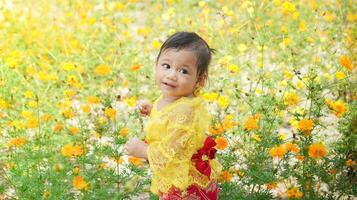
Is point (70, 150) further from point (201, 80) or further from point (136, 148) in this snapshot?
point (201, 80)

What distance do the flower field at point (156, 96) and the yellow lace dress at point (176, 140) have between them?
180 millimetres

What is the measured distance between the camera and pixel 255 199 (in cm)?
279

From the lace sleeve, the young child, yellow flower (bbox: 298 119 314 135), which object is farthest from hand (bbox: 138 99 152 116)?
yellow flower (bbox: 298 119 314 135)

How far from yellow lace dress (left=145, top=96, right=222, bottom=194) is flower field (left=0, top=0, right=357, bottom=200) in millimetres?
180

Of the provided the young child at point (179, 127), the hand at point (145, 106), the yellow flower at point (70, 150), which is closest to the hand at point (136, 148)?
the young child at point (179, 127)

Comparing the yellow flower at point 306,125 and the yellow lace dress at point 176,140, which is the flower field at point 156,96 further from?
the yellow lace dress at point 176,140

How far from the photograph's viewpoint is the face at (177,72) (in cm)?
209

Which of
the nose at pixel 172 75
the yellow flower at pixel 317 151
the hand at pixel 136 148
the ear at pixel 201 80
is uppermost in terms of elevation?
the nose at pixel 172 75

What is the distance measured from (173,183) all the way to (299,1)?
431cm

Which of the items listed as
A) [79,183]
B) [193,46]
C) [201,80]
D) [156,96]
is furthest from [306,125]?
[156,96]

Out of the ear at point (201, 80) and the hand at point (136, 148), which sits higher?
the ear at point (201, 80)

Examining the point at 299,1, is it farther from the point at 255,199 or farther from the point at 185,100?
the point at 185,100

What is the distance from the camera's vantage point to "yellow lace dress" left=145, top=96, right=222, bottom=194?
2076 mm

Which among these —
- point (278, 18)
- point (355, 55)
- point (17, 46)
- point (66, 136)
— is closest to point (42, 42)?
point (17, 46)
